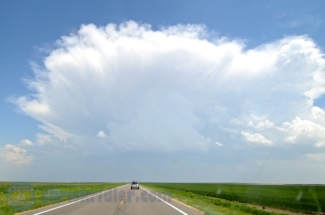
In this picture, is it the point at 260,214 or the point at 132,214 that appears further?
the point at 260,214

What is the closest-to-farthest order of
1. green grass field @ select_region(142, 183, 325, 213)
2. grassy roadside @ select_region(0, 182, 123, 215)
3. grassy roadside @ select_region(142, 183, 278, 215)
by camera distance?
1. grassy roadside @ select_region(0, 182, 123, 215)
2. grassy roadside @ select_region(142, 183, 278, 215)
3. green grass field @ select_region(142, 183, 325, 213)

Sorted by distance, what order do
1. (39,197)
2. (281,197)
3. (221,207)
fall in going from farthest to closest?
(281,197) → (39,197) → (221,207)

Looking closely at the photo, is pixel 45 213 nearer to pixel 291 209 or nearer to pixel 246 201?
pixel 291 209

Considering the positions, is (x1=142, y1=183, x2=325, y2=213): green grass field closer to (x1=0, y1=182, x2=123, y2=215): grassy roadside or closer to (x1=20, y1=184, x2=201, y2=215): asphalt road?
(x1=20, y1=184, x2=201, y2=215): asphalt road

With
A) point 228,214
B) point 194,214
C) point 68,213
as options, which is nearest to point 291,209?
point 228,214

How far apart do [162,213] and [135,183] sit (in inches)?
1498

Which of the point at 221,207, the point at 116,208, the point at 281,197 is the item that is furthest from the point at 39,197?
the point at 281,197

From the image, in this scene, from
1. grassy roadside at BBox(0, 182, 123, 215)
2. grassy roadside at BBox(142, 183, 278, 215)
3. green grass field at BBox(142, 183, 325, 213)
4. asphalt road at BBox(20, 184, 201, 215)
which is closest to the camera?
asphalt road at BBox(20, 184, 201, 215)

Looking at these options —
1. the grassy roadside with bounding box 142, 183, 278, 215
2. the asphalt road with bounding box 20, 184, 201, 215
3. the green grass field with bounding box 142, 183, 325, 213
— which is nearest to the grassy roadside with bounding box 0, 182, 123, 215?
the asphalt road with bounding box 20, 184, 201, 215

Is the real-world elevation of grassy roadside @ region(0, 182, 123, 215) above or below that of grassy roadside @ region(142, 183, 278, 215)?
above

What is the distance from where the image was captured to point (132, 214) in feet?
45.5

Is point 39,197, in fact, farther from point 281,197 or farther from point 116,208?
point 281,197

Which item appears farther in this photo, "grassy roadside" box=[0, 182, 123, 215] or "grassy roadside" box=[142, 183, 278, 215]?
"grassy roadside" box=[142, 183, 278, 215]

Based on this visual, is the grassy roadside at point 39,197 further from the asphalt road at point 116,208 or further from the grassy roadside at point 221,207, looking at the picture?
the grassy roadside at point 221,207
